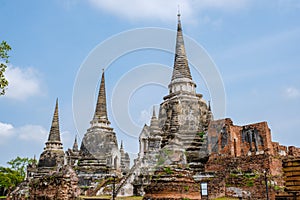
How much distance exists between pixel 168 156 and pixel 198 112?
10843 mm

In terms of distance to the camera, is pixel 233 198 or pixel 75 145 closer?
pixel 233 198

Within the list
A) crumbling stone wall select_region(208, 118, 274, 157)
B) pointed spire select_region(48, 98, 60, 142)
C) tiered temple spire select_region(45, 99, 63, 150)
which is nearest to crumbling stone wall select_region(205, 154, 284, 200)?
crumbling stone wall select_region(208, 118, 274, 157)

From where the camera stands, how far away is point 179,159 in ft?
74.3

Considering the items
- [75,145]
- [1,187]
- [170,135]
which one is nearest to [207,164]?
[170,135]

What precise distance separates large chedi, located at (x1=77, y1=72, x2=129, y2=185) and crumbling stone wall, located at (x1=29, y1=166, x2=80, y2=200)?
1625cm

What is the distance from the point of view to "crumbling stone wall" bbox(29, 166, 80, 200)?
14711 millimetres

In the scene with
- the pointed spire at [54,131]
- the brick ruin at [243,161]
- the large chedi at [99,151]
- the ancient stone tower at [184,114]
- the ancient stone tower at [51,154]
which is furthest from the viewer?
the pointed spire at [54,131]

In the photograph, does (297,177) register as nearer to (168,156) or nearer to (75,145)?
(168,156)

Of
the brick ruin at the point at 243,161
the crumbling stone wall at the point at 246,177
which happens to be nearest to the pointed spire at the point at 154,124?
the brick ruin at the point at 243,161

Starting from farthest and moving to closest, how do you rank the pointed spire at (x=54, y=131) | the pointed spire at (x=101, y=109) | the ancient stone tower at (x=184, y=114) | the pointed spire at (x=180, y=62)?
the pointed spire at (x=54, y=131) < the pointed spire at (x=101, y=109) < the pointed spire at (x=180, y=62) < the ancient stone tower at (x=184, y=114)

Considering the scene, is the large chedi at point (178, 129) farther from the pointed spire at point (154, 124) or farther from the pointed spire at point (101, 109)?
the pointed spire at point (101, 109)

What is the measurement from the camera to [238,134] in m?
27.2

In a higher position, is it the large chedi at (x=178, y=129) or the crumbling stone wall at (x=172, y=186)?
the large chedi at (x=178, y=129)

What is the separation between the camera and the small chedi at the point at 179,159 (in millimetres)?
16766
